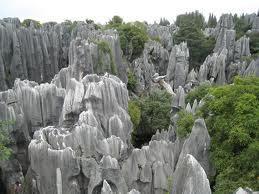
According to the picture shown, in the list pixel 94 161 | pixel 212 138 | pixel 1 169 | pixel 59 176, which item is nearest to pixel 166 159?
pixel 212 138

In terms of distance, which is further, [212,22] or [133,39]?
[212,22]

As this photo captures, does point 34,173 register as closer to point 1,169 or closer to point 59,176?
point 59,176

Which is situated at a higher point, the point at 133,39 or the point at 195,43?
the point at 133,39

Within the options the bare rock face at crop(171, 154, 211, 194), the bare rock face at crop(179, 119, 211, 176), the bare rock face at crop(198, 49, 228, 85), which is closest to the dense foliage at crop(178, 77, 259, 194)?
the bare rock face at crop(179, 119, 211, 176)

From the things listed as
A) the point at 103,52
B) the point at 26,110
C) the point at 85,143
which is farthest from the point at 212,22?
the point at 85,143

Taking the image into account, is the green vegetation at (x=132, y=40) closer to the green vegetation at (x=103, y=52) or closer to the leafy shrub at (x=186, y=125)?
the green vegetation at (x=103, y=52)

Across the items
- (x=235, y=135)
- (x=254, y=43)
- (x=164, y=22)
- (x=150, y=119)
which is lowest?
(x=150, y=119)

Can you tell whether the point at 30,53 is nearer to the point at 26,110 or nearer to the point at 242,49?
the point at 26,110
